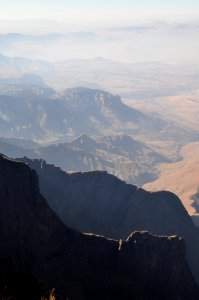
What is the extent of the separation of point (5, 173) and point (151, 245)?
39.9m

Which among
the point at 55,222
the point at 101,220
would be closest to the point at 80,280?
the point at 55,222

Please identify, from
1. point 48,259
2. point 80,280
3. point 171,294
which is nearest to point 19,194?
point 48,259

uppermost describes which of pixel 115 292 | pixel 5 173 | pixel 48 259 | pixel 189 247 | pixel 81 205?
pixel 5 173

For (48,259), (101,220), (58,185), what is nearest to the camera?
(48,259)

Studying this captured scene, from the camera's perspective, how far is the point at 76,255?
12275cm

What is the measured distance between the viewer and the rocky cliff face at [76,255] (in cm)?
11275

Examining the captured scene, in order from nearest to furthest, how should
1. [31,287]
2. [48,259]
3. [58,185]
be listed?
1. [31,287]
2. [48,259]
3. [58,185]

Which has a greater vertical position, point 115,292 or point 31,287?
point 31,287

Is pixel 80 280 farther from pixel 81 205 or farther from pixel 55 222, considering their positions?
pixel 81 205

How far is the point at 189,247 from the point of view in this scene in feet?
625

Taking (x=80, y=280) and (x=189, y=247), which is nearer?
(x=80, y=280)

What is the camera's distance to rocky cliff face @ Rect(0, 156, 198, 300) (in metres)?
113

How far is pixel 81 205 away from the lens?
189 meters

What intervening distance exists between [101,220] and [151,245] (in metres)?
55.1
